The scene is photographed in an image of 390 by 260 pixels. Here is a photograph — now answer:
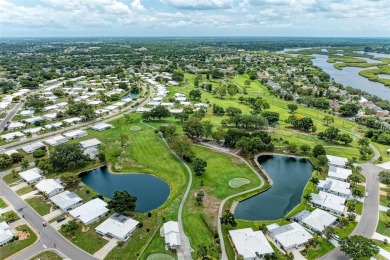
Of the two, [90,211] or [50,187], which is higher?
[50,187]

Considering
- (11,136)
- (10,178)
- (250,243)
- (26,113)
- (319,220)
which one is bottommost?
(10,178)

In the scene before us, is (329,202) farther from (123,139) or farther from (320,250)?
(123,139)

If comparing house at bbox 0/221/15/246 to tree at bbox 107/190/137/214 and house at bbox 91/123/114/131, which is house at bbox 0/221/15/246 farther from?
house at bbox 91/123/114/131

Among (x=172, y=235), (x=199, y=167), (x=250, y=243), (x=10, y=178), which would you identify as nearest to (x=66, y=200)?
(x=10, y=178)

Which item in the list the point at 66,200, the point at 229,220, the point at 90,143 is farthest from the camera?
the point at 90,143

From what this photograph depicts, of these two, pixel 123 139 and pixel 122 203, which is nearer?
pixel 122 203

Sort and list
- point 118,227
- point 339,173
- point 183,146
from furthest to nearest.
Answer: point 183,146 < point 339,173 < point 118,227
